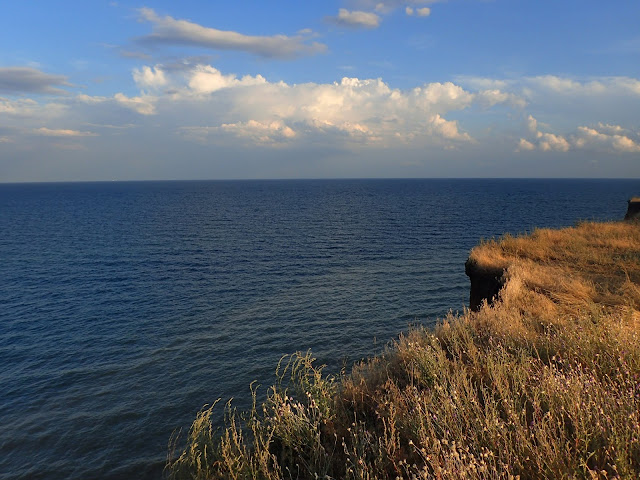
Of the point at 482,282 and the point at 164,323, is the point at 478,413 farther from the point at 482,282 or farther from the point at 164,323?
the point at 164,323

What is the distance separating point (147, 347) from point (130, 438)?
22.8 ft

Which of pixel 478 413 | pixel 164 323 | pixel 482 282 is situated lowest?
pixel 164 323

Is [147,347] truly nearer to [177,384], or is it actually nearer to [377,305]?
[177,384]

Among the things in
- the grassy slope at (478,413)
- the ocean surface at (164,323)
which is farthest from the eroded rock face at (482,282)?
the grassy slope at (478,413)

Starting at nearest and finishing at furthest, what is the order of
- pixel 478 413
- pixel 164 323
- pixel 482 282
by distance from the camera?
1. pixel 478 413
2. pixel 482 282
3. pixel 164 323

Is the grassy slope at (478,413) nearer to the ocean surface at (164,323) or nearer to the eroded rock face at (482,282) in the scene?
the eroded rock face at (482,282)

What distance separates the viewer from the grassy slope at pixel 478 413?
4.35 meters

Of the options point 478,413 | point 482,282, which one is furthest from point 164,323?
point 478,413

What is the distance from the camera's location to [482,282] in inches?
683

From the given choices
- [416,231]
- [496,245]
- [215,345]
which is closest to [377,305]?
[496,245]

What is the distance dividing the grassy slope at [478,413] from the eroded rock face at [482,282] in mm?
4795

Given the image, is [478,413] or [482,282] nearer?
[478,413]

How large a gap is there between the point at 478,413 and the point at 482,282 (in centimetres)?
1297

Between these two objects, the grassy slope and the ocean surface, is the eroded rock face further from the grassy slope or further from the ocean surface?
the grassy slope
